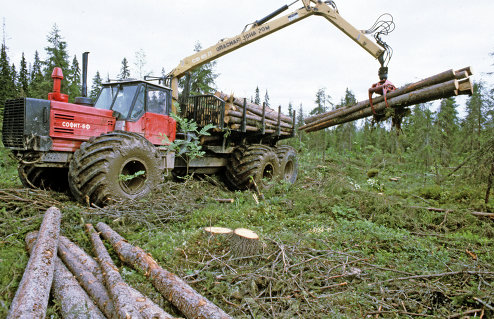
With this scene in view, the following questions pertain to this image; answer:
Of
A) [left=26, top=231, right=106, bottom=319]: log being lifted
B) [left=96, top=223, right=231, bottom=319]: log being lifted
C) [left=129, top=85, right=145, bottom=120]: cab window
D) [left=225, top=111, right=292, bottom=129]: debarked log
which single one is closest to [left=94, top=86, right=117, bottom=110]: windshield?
[left=129, top=85, right=145, bottom=120]: cab window

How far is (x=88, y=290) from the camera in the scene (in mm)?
2619

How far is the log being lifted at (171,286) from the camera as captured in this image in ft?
7.48

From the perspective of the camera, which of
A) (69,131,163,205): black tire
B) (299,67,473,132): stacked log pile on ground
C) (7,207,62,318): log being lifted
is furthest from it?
(299,67,473,132): stacked log pile on ground

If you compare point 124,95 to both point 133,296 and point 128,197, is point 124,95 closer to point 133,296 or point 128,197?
point 128,197

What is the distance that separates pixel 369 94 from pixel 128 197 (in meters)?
5.36

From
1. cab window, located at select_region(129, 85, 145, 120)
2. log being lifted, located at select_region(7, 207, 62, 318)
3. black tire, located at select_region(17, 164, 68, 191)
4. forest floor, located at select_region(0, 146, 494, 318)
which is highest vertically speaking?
cab window, located at select_region(129, 85, 145, 120)


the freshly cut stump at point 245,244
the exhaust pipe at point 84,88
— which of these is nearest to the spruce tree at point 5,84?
the exhaust pipe at point 84,88

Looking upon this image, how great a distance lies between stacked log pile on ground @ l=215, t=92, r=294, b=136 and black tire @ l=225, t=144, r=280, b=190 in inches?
26.6

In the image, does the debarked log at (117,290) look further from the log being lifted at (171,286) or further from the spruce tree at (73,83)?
the spruce tree at (73,83)

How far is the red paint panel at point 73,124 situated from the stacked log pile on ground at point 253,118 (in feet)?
10.4

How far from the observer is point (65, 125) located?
215 inches

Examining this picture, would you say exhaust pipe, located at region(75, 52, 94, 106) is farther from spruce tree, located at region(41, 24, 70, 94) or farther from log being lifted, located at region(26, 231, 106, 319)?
spruce tree, located at region(41, 24, 70, 94)

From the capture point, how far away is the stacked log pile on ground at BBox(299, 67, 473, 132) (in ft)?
16.8

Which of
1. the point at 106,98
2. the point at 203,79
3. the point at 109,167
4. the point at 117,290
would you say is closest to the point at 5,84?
the point at 203,79
